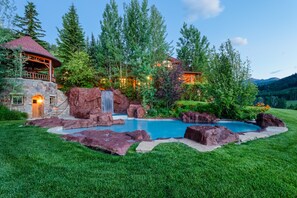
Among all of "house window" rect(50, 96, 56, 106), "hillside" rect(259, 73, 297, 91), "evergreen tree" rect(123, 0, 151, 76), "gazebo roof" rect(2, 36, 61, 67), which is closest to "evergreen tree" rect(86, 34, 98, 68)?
"evergreen tree" rect(123, 0, 151, 76)

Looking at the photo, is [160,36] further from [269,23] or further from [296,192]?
A: [296,192]

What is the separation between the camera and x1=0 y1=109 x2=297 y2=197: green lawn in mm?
2279

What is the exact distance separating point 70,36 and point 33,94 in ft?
34.6

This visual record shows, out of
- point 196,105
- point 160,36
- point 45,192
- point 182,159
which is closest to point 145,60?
point 160,36

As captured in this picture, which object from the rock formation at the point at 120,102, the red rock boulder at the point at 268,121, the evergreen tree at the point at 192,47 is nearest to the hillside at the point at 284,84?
the evergreen tree at the point at 192,47

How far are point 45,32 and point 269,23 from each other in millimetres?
24437

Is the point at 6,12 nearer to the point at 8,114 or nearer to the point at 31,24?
the point at 8,114

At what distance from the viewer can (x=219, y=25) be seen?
51.2 ft

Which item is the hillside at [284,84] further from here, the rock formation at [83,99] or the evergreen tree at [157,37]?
the rock formation at [83,99]

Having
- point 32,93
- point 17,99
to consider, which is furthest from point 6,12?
point 17,99

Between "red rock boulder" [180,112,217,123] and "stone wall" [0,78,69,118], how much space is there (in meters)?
10.4

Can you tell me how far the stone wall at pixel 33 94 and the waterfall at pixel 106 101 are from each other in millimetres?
3818

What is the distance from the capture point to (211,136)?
445 cm

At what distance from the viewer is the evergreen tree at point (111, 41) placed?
58.0 feet
